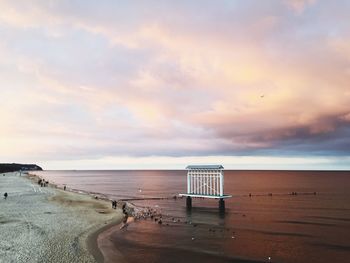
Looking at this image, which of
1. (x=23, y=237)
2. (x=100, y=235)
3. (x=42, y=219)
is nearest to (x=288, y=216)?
(x=100, y=235)

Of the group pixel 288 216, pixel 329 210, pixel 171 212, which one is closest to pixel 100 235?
pixel 171 212

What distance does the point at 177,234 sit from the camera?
4066 cm

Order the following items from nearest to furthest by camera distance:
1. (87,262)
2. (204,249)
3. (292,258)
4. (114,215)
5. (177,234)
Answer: (87,262) < (292,258) < (204,249) < (177,234) < (114,215)

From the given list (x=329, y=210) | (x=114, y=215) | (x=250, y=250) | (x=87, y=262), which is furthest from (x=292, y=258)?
(x=329, y=210)

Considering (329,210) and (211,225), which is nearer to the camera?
(211,225)

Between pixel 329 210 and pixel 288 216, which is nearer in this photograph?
pixel 288 216

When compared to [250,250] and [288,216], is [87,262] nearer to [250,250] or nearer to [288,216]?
[250,250]

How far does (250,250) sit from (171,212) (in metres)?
29.5

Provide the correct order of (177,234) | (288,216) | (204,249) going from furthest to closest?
(288,216)
(177,234)
(204,249)

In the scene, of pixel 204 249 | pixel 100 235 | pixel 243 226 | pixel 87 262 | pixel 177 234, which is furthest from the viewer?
pixel 243 226

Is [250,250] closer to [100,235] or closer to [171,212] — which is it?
[100,235]

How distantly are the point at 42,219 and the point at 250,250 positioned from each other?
25717 mm

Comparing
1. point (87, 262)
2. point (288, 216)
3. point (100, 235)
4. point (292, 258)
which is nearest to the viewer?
point (87, 262)

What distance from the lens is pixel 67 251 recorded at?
93.6ft
